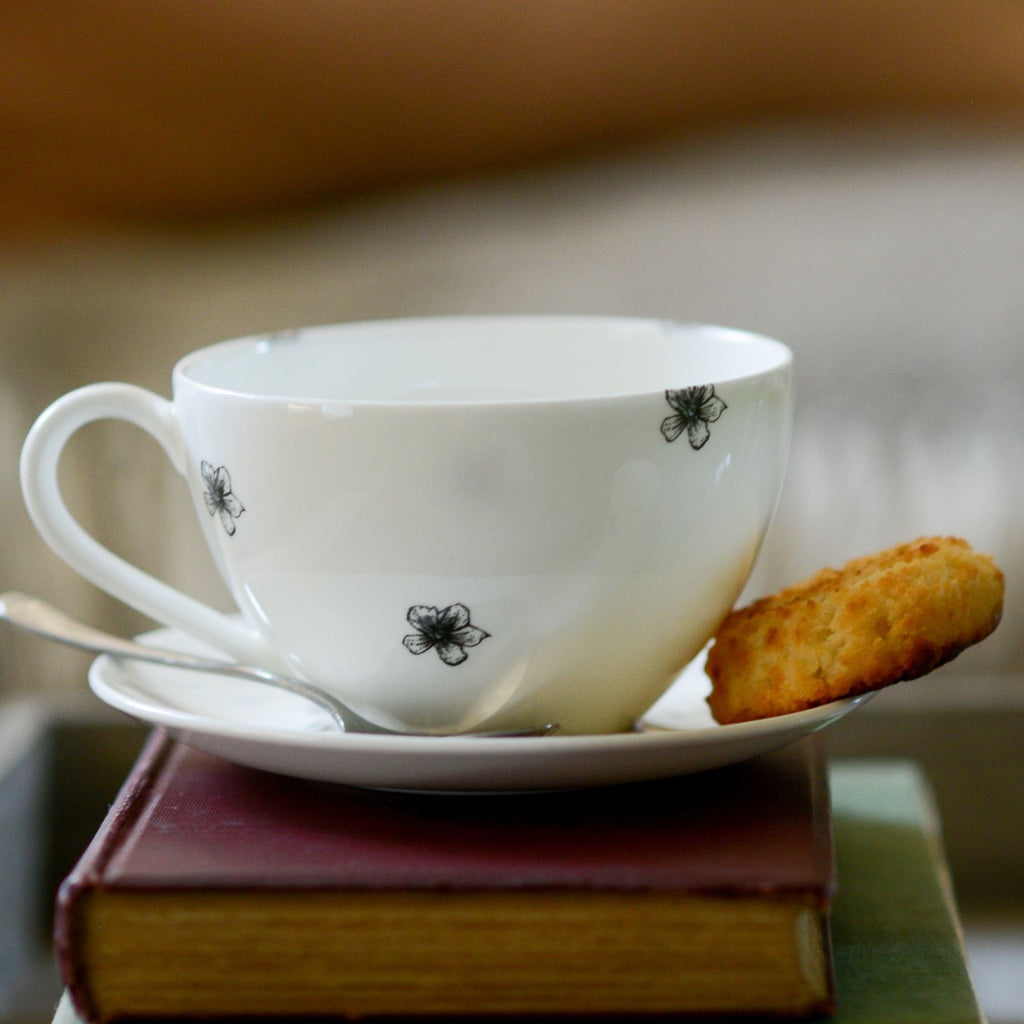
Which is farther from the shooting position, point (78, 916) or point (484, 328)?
point (484, 328)

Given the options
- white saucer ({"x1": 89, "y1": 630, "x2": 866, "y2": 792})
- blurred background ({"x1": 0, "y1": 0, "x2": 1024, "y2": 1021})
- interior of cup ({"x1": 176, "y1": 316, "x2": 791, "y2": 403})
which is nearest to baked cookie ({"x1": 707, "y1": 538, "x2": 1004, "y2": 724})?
white saucer ({"x1": 89, "y1": 630, "x2": 866, "y2": 792})

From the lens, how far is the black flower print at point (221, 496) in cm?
36

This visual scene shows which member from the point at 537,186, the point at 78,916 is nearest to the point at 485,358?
the point at 78,916

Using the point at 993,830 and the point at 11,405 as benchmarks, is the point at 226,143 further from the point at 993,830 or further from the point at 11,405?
the point at 993,830

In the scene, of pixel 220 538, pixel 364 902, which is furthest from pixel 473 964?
pixel 220 538

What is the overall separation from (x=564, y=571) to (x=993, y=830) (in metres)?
0.41

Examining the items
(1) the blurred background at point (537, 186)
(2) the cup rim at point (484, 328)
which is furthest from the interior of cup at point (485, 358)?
(1) the blurred background at point (537, 186)

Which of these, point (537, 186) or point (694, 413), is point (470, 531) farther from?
point (537, 186)

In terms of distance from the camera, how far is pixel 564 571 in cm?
34

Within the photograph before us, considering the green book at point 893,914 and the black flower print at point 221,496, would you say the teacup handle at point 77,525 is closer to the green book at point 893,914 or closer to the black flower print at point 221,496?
the black flower print at point 221,496

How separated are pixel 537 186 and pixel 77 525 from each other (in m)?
0.88

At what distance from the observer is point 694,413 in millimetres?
349

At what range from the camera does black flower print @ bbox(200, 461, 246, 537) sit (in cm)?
36

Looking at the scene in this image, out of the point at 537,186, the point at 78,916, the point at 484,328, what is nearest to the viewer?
the point at 78,916
